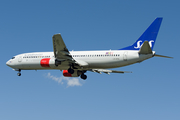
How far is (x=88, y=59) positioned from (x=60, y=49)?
4.76m

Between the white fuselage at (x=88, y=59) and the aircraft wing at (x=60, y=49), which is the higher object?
the aircraft wing at (x=60, y=49)

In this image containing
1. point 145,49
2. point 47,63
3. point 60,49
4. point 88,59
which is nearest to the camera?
point 145,49

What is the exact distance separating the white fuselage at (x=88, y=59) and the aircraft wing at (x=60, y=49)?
134 cm

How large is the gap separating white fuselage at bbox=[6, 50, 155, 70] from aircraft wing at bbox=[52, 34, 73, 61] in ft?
4.40

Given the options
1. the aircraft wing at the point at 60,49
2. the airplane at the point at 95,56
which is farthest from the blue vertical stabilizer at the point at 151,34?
the aircraft wing at the point at 60,49

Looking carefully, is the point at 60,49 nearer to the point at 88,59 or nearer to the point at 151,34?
the point at 88,59

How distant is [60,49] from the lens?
3662cm

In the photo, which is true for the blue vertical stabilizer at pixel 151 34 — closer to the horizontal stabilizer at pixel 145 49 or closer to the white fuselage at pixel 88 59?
the white fuselage at pixel 88 59

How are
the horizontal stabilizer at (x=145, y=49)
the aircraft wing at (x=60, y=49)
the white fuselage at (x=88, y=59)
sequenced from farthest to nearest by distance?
the white fuselage at (x=88, y=59) < the aircraft wing at (x=60, y=49) < the horizontal stabilizer at (x=145, y=49)

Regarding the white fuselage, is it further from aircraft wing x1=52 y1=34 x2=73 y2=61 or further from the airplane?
aircraft wing x1=52 y1=34 x2=73 y2=61

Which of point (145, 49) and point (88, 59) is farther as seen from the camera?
point (88, 59)

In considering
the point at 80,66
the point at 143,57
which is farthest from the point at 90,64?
the point at 143,57

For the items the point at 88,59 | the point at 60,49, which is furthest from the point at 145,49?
the point at 60,49

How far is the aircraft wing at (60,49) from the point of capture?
114ft
